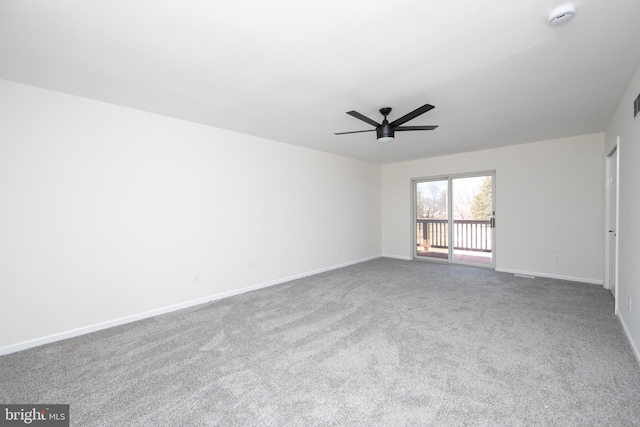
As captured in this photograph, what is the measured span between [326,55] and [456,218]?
4.86m

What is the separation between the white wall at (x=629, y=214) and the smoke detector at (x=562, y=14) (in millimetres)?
1267

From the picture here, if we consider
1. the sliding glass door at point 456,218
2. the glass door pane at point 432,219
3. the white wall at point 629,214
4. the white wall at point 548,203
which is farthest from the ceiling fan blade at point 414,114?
the glass door pane at point 432,219

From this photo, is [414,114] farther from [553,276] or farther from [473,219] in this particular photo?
[553,276]

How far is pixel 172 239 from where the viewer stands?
3.37 m

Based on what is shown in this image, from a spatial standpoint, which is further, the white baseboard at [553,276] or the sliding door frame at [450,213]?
the sliding door frame at [450,213]

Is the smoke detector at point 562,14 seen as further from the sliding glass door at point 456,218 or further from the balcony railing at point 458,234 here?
the balcony railing at point 458,234

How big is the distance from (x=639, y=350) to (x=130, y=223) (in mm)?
4826

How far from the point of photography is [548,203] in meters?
4.65

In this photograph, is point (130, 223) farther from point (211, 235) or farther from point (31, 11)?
point (31, 11)

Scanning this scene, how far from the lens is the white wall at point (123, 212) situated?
2453 millimetres

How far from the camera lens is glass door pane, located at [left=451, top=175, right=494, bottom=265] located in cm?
538

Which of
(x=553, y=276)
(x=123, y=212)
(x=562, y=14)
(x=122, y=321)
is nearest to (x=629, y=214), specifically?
(x=562, y=14)

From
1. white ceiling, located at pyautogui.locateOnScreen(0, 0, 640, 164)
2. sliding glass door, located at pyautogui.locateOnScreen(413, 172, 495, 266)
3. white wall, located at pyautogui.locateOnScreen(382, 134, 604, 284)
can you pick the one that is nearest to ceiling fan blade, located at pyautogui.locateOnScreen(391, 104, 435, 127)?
white ceiling, located at pyautogui.locateOnScreen(0, 0, 640, 164)

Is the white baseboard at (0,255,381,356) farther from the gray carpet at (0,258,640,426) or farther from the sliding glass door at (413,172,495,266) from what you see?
the sliding glass door at (413,172,495,266)
